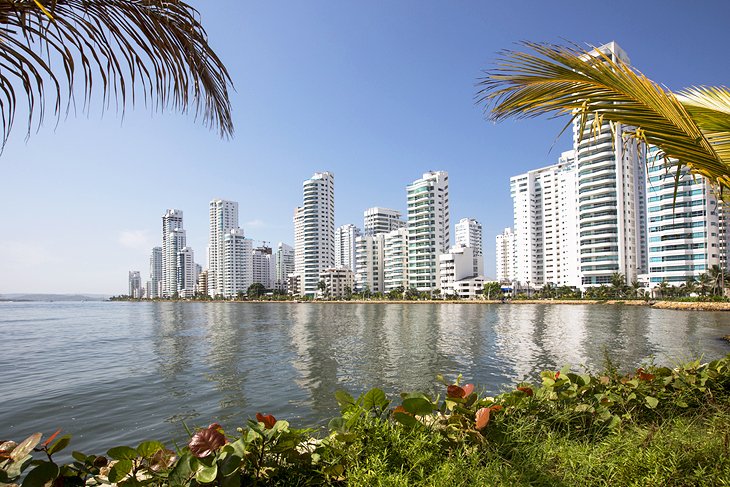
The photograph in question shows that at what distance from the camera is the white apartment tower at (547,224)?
97.6m

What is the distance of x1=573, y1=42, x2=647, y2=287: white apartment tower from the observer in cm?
8438

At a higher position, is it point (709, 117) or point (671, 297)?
point (709, 117)

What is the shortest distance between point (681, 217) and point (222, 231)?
506 ft

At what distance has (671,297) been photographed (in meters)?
72.7

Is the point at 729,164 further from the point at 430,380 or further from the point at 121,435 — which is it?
the point at 430,380

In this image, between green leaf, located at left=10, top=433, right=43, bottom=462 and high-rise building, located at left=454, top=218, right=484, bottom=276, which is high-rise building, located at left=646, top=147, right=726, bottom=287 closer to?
green leaf, located at left=10, top=433, right=43, bottom=462

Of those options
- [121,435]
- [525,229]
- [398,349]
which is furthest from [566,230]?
[121,435]

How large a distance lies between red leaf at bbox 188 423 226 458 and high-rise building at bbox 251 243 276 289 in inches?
6939

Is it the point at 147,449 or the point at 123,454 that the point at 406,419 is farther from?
the point at 123,454

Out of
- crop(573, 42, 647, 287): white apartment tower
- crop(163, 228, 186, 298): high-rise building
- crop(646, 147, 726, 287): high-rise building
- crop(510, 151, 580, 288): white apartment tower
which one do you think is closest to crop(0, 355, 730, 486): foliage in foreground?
crop(646, 147, 726, 287): high-rise building

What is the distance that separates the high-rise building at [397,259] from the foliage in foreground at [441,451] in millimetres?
115520

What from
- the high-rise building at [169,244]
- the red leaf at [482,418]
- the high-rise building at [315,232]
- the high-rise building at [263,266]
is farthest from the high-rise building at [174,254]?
the red leaf at [482,418]

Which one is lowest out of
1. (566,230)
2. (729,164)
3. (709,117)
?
(729,164)

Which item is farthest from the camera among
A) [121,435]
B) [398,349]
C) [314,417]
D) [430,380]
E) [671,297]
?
[671,297]
